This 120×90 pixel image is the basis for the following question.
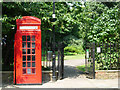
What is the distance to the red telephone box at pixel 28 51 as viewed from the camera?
9.37 meters

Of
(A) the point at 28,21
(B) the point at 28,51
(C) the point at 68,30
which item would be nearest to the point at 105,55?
(C) the point at 68,30

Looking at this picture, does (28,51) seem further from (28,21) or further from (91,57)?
(91,57)

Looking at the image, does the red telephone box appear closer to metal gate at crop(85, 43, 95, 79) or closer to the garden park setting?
the garden park setting

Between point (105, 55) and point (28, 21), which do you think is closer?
point (28, 21)

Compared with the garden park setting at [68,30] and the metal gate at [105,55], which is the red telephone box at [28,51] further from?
the metal gate at [105,55]

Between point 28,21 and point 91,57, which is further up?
point 28,21

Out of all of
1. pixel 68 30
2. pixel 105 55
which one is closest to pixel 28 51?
pixel 68 30

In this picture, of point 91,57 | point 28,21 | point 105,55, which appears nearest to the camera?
point 28,21

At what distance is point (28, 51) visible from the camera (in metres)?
9.44

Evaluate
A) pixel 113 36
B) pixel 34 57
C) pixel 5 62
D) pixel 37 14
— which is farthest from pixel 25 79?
pixel 113 36

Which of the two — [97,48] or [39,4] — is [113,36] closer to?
[97,48]

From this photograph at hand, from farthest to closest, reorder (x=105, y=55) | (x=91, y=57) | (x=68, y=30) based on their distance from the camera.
→ 1. (x=68, y=30)
2. (x=91, y=57)
3. (x=105, y=55)

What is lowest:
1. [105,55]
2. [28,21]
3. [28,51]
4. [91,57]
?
[91,57]

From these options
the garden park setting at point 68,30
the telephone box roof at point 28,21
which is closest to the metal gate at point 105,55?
the garden park setting at point 68,30
